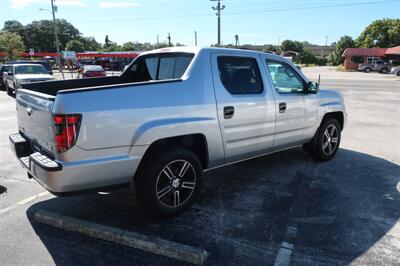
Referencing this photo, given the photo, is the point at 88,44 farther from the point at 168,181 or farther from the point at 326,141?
the point at 168,181

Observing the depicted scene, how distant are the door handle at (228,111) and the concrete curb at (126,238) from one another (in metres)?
1.68

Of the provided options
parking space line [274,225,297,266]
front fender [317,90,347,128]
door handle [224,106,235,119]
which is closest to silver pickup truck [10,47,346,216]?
door handle [224,106,235,119]

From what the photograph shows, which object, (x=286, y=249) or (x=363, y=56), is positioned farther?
(x=363, y=56)

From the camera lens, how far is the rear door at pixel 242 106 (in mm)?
4363

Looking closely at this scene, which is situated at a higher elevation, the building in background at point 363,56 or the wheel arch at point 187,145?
the building in background at point 363,56

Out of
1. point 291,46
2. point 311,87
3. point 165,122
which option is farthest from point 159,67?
point 291,46

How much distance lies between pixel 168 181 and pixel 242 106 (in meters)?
1.34

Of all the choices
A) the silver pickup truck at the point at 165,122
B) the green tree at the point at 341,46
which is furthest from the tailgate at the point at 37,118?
the green tree at the point at 341,46

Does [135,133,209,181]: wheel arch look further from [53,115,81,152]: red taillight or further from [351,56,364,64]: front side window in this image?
[351,56,364,64]: front side window

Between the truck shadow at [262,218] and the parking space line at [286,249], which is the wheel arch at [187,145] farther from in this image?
the parking space line at [286,249]

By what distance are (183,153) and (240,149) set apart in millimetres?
1001

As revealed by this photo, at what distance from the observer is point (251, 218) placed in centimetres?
408

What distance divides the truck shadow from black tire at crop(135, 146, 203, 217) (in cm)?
17

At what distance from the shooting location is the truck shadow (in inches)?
132
